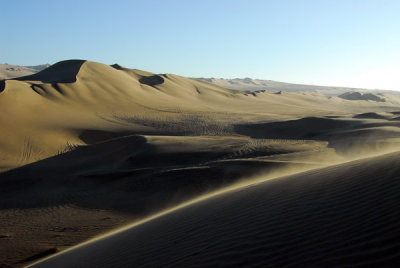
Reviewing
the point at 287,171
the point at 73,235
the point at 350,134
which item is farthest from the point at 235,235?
Answer: the point at 350,134

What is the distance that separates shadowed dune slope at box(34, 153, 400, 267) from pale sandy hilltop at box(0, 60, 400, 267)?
0.02 meters

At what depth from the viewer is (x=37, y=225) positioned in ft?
25.8

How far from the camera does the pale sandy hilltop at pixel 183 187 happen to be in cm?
371

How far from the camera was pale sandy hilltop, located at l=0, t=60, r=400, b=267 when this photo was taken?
12.2 feet

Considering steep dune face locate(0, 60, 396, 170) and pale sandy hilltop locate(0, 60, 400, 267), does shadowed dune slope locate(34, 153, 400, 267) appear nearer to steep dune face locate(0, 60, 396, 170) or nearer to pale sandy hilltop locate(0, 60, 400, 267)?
pale sandy hilltop locate(0, 60, 400, 267)

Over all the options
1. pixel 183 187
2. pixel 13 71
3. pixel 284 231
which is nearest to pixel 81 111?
pixel 183 187

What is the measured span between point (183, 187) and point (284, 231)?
19.8 ft

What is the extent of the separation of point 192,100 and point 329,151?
20.9m

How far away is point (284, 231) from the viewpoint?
388 centimetres

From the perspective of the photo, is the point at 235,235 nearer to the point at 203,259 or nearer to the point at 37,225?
the point at 203,259

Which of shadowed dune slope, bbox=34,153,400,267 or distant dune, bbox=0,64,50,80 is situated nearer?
shadowed dune slope, bbox=34,153,400,267

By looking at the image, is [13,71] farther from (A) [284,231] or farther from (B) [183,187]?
(A) [284,231]

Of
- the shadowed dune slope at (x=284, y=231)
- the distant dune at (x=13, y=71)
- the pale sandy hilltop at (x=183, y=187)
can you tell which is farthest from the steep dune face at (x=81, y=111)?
the distant dune at (x=13, y=71)

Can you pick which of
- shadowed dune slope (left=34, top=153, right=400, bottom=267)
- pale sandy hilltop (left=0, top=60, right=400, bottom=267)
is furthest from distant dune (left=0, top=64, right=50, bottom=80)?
shadowed dune slope (left=34, top=153, right=400, bottom=267)
